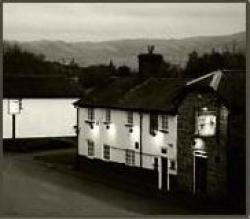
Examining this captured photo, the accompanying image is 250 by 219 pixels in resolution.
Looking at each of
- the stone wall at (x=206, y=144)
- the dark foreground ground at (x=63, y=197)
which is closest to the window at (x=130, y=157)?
the dark foreground ground at (x=63, y=197)

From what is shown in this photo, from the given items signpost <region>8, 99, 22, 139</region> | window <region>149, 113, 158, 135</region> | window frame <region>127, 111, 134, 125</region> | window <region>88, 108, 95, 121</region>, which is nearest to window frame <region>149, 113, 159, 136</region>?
window <region>149, 113, 158, 135</region>

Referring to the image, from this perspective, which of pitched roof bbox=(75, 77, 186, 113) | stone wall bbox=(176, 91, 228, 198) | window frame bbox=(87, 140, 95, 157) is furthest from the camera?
window frame bbox=(87, 140, 95, 157)

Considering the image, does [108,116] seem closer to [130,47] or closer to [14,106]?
[130,47]

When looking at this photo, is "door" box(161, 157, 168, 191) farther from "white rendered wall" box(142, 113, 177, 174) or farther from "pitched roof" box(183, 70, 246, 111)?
"pitched roof" box(183, 70, 246, 111)

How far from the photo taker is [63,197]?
520cm

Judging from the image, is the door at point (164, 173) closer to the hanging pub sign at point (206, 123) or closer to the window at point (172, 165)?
the window at point (172, 165)

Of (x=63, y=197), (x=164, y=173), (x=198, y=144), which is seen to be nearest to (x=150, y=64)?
(x=198, y=144)

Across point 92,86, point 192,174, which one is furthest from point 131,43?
point 192,174

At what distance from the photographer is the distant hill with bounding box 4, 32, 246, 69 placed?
5148 mm

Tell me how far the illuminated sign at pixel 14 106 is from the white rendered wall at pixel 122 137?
15.1 inches

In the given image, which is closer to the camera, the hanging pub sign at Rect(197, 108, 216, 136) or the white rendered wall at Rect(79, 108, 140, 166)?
the hanging pub sign at Rect(197, 108, 216, 136)

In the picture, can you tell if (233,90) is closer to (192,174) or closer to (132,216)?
(192,174)

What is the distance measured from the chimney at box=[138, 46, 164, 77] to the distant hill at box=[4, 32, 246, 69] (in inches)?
1.2

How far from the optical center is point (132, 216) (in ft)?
17.0
